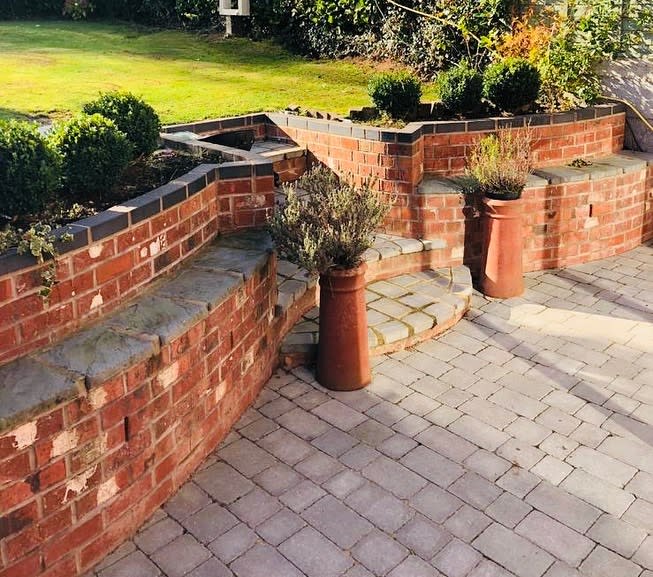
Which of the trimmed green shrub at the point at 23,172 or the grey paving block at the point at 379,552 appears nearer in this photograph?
the grey paving block at the point at 379,552

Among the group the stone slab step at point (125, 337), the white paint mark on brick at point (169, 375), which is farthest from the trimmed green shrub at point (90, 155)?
the white paint mark on brick at point (169, 375)

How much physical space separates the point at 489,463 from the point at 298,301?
1856 millimetres

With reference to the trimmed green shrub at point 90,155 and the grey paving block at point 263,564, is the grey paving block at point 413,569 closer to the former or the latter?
the grey paving block at point 263,564

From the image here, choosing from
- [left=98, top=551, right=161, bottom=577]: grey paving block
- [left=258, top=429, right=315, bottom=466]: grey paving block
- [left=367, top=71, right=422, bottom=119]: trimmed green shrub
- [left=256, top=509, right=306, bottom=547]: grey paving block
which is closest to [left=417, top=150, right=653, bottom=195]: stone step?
[left=367, top=71, right=422, bottom=119]: trimmed green shrub

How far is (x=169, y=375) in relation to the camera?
357cm

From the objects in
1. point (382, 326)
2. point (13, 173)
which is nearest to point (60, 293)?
point (13, 173)

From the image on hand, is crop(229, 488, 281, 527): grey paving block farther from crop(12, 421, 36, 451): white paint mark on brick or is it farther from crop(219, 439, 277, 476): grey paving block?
crop(12, 421, 36, 451): white paint mark on brick

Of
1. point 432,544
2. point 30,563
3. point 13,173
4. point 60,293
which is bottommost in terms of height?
point 432,544

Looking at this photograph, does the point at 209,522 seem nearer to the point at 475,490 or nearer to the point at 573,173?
the point at 475,490

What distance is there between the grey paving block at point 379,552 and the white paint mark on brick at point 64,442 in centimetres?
129

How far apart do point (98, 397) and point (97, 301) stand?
0.57m

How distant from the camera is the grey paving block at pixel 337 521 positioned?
134 inches

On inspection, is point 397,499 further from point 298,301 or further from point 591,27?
point 591,27

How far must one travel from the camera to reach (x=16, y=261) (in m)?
3.01
